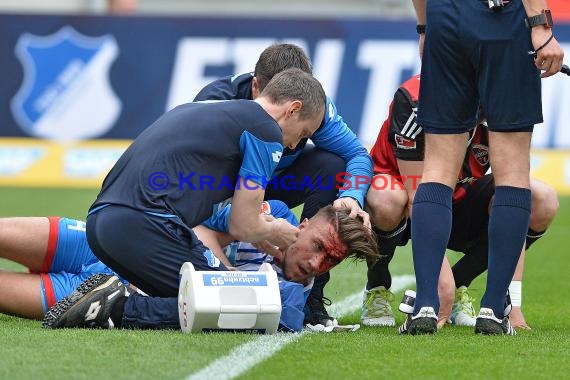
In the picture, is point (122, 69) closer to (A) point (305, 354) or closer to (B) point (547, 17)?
(B) point (547, 17)

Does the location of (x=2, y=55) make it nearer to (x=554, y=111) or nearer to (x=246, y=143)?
(x=554, y=111)

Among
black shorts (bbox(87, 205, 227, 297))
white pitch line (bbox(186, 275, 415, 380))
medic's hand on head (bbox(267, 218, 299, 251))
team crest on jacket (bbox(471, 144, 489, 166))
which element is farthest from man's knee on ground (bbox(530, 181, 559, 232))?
black shorts (bbox(87, 205, 227, 297))

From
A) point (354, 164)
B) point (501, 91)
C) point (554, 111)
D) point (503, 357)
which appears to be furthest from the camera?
point (554, 111)

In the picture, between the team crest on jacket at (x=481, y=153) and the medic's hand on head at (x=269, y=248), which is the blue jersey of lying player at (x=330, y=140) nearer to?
the team crest on jacket at (x=481, y=153)

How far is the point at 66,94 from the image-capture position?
46.0ft

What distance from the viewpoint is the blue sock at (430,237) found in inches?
183

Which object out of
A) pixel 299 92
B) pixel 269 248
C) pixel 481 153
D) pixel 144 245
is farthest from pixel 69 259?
pixel 481 153

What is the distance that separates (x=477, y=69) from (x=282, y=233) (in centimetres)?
106

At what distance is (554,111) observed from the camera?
13.4 metres

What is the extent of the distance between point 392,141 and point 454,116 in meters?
0.71

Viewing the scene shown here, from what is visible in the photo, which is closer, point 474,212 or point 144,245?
point 144,245

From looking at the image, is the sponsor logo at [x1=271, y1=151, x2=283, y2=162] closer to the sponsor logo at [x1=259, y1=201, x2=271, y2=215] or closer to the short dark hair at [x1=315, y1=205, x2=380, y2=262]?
the short dark hair at [x1=315, y1=205, x2=380, y2=262]

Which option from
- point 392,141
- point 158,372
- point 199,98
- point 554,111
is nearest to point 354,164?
point 392,141

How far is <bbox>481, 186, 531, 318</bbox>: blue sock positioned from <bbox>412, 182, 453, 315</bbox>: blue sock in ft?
0.65
